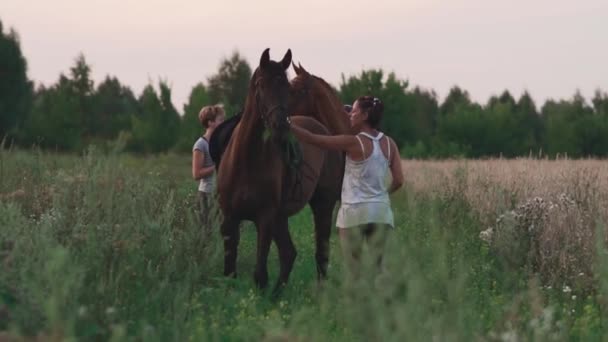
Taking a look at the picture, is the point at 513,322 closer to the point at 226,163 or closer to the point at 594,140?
the point at 226,163

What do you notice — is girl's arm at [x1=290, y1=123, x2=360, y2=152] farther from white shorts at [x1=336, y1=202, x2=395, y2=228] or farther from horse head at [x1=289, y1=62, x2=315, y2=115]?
horse head at [x1=289, y1=62, x2=315, y2=115]

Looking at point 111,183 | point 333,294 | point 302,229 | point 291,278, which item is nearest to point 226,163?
point 291,278

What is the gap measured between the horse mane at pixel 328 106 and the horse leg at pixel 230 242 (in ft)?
6.21

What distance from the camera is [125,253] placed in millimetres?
7211

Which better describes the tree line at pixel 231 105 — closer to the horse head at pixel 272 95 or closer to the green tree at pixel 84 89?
the green tree at pixel 84 89

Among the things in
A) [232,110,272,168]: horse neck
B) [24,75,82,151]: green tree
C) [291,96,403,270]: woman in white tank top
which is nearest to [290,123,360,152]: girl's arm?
[291,96,403,270]: woman in white tank top

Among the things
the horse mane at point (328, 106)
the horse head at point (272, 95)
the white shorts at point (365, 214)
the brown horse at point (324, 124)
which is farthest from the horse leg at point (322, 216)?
the white shorts at point (365, 214)

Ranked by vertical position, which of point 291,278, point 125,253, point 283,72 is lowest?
point 291,278

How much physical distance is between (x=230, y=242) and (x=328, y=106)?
2.16 metres

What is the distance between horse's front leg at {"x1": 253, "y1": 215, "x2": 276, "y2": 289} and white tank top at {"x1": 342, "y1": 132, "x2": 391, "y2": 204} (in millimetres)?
1191

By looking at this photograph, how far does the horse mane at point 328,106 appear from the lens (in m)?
11.4

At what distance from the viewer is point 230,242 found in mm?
10391

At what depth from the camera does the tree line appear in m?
51.7

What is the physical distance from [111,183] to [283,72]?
2.74m
